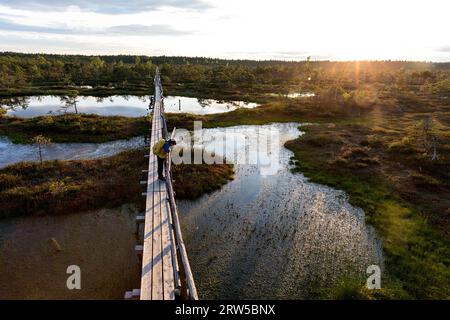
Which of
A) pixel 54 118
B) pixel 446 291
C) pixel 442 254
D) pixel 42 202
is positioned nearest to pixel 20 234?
pixel 42 202

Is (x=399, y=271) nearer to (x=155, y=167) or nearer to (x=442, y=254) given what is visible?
(x=442, y=254)

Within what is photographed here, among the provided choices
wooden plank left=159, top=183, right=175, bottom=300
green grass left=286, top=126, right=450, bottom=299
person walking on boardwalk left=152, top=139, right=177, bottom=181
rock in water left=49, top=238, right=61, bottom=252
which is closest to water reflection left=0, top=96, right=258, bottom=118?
green grass left=286, top=126, right=450, bottom=299

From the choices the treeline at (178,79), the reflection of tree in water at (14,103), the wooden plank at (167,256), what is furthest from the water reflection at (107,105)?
the wooden plank at (167,256)

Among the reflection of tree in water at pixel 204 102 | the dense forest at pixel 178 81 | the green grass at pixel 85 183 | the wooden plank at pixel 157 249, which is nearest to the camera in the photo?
the wooden plank at pixel 157 249

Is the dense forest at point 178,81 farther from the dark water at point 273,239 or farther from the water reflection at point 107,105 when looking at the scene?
the dark water at point 273,239

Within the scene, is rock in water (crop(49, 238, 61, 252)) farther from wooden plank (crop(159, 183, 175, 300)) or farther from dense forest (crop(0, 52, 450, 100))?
dense forest (crop(0, 52, 450, 100))

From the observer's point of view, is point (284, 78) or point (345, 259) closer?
point (345, 259)

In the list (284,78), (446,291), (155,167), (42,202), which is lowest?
(446,291)
